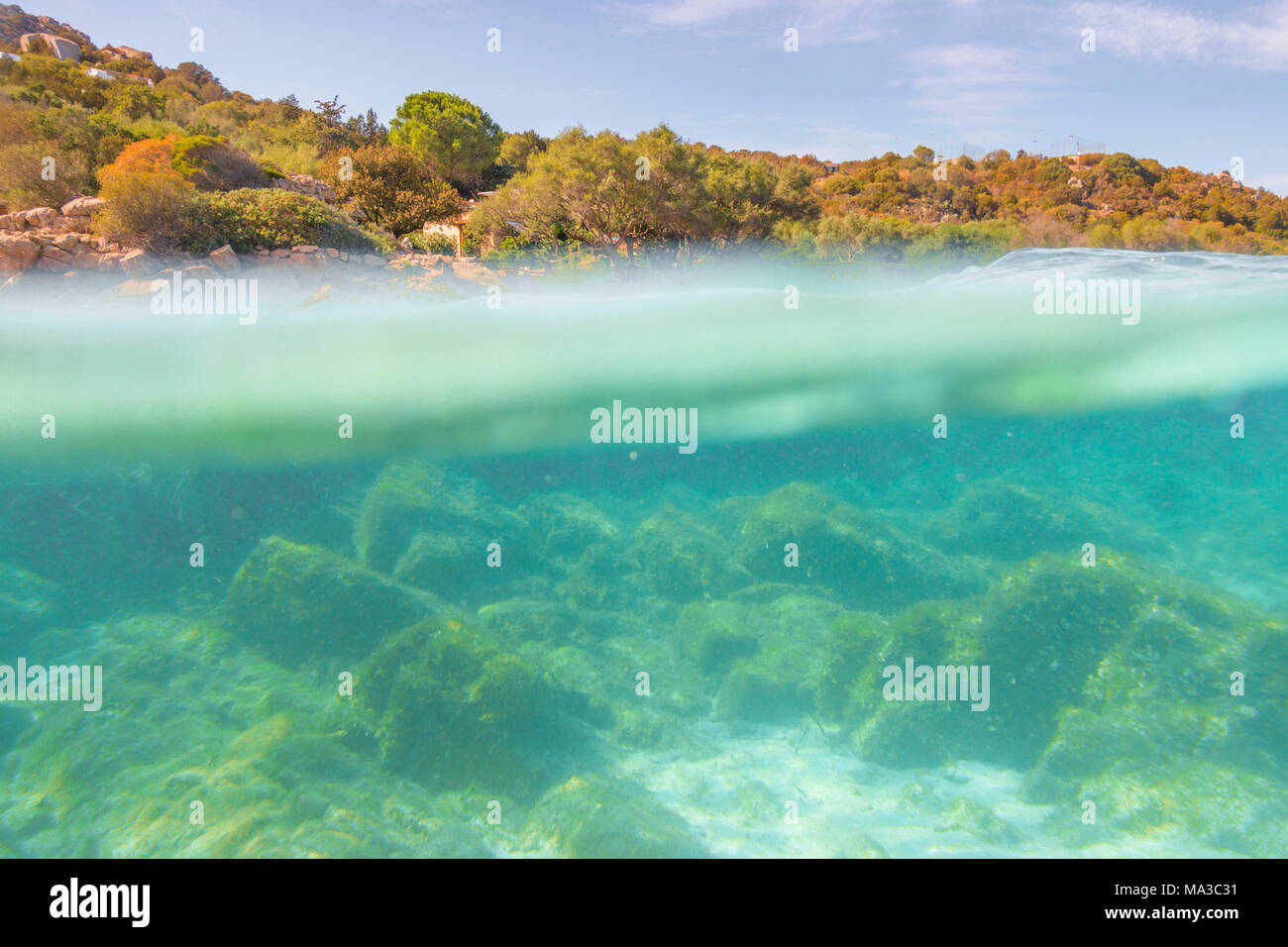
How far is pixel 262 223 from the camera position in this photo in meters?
16.4

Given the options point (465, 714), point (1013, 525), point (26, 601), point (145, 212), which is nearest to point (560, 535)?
point (465, 714)

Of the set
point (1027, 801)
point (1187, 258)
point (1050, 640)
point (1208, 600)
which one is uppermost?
point (1187, 258)

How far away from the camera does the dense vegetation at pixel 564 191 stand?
1814cm

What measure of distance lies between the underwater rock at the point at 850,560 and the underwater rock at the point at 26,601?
41.2 feet

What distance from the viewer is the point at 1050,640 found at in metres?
7.79

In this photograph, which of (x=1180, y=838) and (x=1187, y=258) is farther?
(x=1187, y=258)

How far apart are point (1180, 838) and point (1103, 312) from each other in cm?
1487

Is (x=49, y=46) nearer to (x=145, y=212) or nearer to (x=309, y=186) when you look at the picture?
(x=309, y=186)

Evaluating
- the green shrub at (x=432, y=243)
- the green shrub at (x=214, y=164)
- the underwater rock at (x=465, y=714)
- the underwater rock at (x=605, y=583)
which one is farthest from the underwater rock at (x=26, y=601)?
the green shrub at (x=432, y=243)

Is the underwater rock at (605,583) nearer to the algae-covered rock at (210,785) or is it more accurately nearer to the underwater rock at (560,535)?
the underwater rock at (560,535)

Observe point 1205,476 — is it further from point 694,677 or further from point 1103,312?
point 694,677

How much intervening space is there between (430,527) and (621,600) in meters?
4.07

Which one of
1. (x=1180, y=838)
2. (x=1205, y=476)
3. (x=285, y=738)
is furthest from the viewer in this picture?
(x=1205, y=476)
